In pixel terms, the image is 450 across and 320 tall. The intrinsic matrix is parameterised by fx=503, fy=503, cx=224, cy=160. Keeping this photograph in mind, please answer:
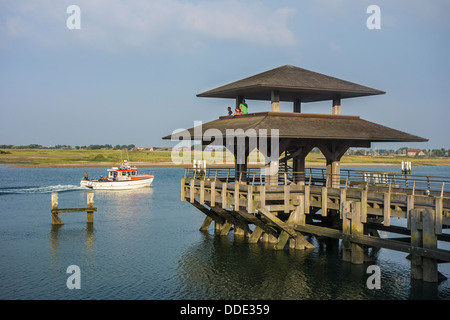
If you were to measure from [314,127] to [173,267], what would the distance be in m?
10.9

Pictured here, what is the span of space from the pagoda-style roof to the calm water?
22.0 feet

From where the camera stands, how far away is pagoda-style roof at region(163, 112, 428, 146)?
1069 inches

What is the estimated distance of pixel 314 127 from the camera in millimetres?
28156

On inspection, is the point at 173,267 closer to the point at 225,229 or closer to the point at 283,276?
the point at 283,276

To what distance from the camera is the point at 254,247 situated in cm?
3023

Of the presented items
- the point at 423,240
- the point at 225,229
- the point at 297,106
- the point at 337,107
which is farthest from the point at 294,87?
the point at 423,240

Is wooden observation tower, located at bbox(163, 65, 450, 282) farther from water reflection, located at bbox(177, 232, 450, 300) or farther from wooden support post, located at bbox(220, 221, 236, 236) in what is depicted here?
water reflection, located at bbox(177, 232, 450, 300)

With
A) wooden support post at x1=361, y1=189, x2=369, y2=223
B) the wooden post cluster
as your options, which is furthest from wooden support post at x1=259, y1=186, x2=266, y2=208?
the wooden post cluster

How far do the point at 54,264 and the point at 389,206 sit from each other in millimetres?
17642

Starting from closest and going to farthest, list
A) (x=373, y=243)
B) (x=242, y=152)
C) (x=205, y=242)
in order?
(x=373, y=243) < (x=242, y=152) < (x=205, y=242)

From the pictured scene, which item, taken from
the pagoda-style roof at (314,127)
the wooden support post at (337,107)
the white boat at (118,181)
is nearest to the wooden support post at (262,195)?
the pagoda-style roof at (314,127)

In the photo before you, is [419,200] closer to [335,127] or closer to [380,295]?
[380,295]

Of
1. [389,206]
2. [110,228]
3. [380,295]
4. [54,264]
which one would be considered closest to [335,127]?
[389,206]

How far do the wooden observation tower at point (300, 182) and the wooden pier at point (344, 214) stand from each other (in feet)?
0.17
